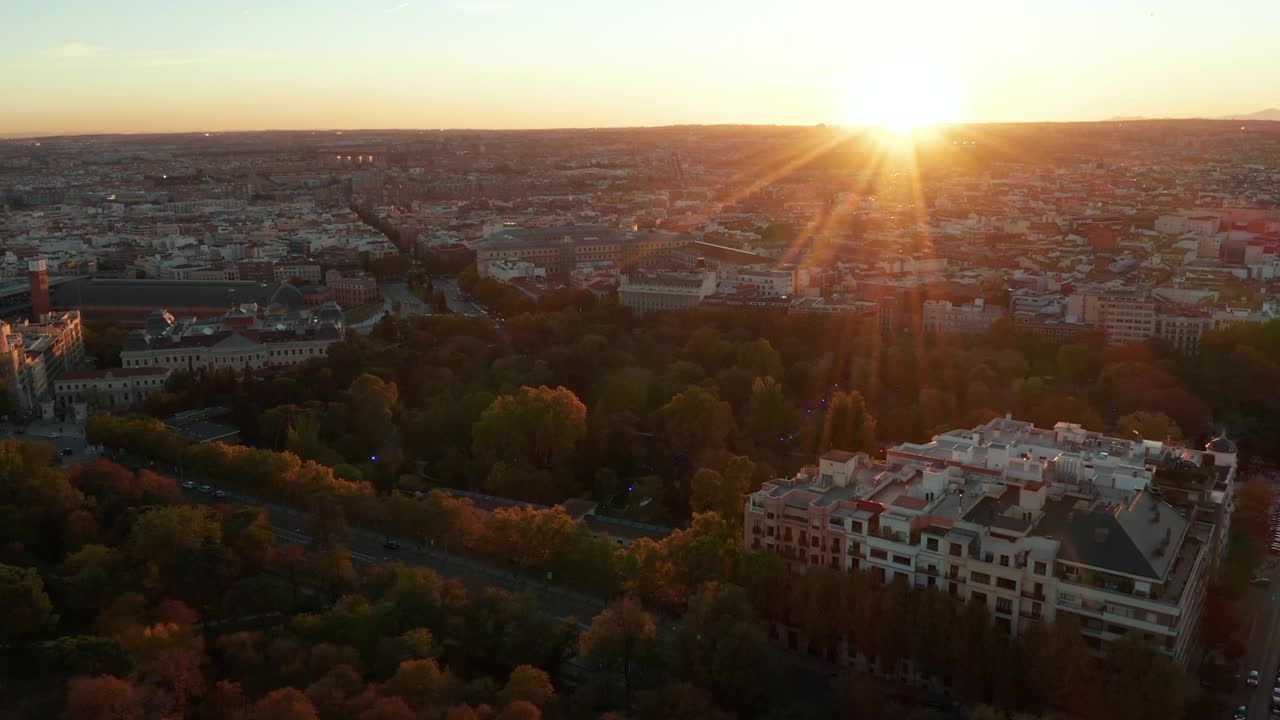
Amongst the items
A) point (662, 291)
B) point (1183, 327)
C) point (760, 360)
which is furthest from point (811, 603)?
point (662, 291)

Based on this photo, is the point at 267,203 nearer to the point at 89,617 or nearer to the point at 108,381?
the point at 108,381

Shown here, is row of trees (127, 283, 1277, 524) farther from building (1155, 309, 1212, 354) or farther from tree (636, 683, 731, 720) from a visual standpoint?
tree (636, 683, 731, 720)

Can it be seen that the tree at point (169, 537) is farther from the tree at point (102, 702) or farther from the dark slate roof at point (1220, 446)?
the dark slate roof at point (1220, 446)

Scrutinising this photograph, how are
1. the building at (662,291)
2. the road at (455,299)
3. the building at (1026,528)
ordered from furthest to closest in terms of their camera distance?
1. the road at (455,299)
2. the building at (662,291)
3. the building at (1026,528)

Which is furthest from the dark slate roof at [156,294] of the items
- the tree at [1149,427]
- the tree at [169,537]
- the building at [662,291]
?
the tree at [1149,427]

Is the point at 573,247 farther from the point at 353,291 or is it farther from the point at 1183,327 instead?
the point at 1183,327

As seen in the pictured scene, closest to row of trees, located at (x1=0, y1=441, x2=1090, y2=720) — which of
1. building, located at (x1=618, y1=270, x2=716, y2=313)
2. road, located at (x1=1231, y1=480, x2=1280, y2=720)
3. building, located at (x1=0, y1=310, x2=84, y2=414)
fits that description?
road, located at (x1=1231, y1=480, x2=1280, y2=720)
